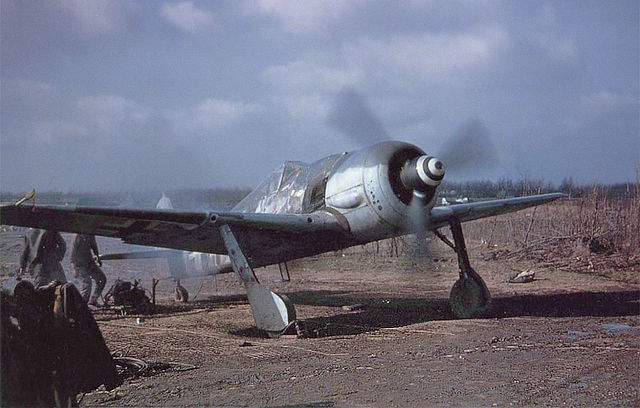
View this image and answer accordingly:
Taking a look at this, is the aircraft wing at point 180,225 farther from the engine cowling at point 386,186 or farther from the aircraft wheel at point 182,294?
the aircraft wheel at point 182,294

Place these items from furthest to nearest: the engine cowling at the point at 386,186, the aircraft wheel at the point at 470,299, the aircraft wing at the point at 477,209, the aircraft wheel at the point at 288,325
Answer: the aircraft wing at the point at 477,209, the aircraft wheel at the point at 470,299, the engine cowling at the point at 386,186, the aircraft wheel at the point at 288,325

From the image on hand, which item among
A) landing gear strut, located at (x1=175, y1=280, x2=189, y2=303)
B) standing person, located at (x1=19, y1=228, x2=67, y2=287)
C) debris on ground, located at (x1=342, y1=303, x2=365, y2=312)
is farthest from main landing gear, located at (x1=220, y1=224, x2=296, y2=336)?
landing gear strut, located at (x1=175, y1=280, x2=189, y2=303)

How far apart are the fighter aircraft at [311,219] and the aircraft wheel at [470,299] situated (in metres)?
0.02

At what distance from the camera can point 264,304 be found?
912 cm

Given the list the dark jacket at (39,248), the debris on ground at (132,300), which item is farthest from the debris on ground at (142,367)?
the dark jacket at (39,248)

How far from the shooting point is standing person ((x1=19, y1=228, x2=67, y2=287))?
12.4m

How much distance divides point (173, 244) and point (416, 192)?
460 centimetres

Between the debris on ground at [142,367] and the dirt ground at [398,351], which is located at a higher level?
the debris on ground at [142,367]

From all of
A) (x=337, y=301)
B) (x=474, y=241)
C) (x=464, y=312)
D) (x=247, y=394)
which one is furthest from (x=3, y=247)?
(x=247, y=394)

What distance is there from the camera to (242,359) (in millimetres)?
7168

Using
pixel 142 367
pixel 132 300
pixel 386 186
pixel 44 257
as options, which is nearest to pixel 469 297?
pixel 386 186

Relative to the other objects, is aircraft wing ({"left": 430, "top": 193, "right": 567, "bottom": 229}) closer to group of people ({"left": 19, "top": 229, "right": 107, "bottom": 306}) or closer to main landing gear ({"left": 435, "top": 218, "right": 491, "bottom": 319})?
main landing gear ({"left": 435, "top": 218, "right": 491, "bottom": 319})

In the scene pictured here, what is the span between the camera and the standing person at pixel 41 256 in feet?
40.7

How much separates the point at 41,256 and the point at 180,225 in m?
4.85
